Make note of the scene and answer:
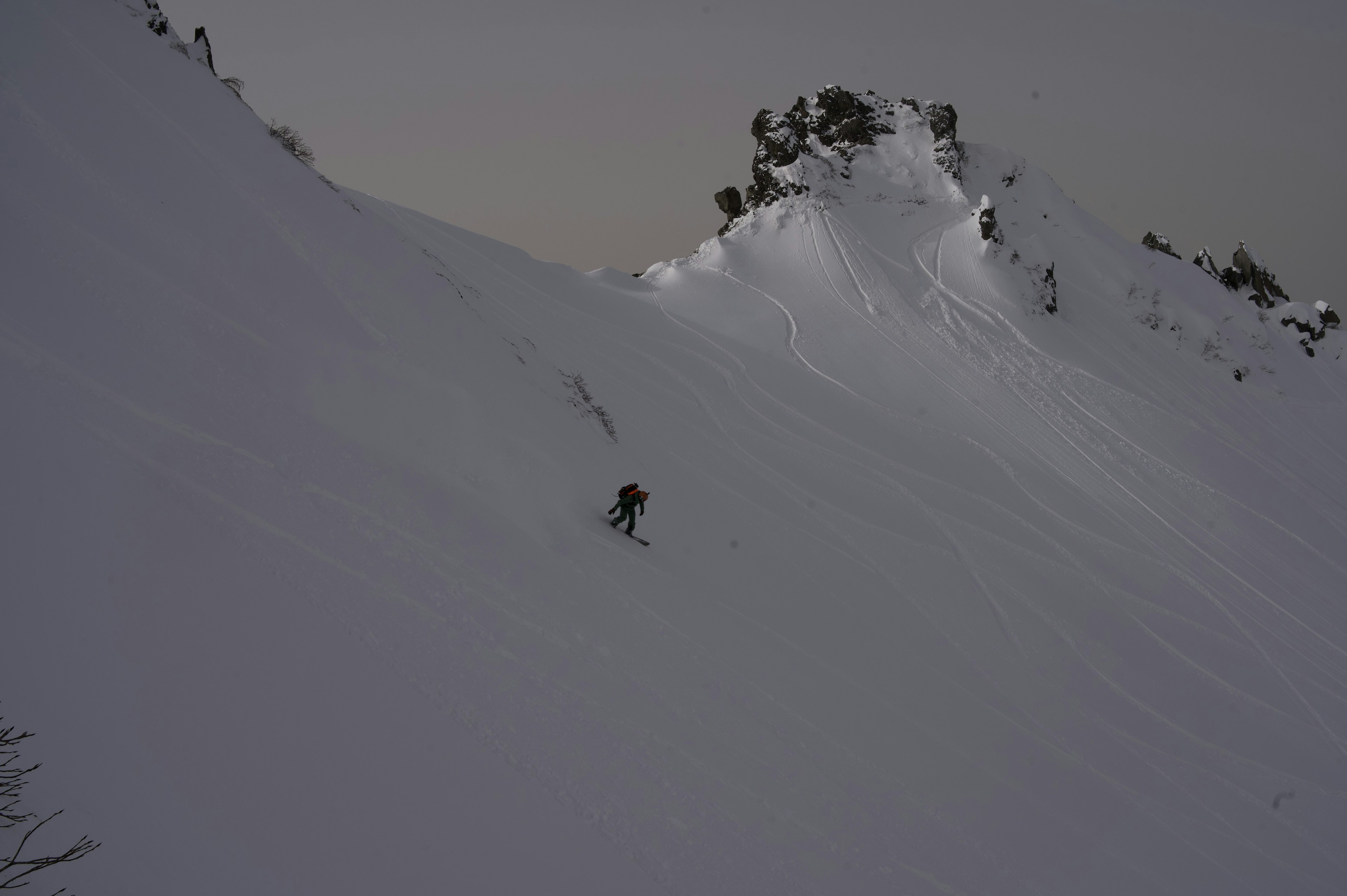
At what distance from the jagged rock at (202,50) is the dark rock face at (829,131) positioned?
21.5m

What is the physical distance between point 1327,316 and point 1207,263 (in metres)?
5.47

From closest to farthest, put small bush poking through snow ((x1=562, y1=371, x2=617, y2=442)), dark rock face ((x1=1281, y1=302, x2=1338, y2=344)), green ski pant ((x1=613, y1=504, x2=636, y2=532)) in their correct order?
1. green ski pant ((x1=613, y1=504, x2=636, y2=532))
2. small bush poking through snow ((x1=562, y1=371, x2=617, y2=442))
3. dark rock face ((x1=1281, y1=302, x2=1338, y2=344))

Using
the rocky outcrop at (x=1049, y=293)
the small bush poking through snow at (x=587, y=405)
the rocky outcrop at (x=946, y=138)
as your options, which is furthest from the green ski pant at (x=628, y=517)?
the rocky outcrop at (x=946, y=138)

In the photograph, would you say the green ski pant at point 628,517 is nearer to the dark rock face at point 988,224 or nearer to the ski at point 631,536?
the ski at point 631,536

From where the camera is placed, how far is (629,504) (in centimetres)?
1221

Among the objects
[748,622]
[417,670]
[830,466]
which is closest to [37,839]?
[417,670]

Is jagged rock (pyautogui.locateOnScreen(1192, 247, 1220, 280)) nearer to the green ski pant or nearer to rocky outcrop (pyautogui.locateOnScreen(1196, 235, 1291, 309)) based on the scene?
rocky outcrop (pyautogui.locateOnScreen(1196, 235, 1291, 309))

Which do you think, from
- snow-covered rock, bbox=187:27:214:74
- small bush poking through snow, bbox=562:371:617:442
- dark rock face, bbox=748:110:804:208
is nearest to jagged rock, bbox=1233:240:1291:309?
dark rock face, bbox=748:110:804:208

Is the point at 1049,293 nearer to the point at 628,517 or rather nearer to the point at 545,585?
the point at 628,517

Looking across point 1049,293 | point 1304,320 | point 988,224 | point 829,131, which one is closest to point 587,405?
point 1049,293

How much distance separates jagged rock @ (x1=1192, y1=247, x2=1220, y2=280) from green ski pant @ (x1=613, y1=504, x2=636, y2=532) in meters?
34.1

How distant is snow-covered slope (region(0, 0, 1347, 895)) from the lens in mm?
6336

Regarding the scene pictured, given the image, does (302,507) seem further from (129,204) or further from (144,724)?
(129,204)

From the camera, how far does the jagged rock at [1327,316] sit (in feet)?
110
